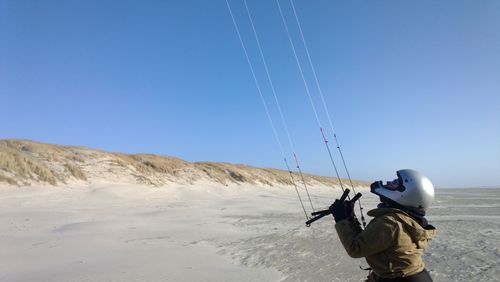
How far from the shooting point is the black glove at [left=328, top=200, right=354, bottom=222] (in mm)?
3248

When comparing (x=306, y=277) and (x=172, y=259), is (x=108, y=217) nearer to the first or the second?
(x=172, y=259)

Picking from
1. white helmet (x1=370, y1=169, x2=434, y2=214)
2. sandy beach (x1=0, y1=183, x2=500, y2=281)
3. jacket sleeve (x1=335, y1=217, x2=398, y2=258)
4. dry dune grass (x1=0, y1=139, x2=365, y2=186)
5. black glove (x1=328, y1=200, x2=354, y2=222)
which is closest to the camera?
jacket sleeve (x1=335, y1=217, x2=398, y2=258)

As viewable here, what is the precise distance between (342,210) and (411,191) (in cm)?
52

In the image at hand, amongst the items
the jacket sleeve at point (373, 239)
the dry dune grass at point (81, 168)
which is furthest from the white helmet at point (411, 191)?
the dry dune grass at point (81, 168)

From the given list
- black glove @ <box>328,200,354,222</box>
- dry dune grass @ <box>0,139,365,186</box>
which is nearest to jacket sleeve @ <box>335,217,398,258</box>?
black glove @ <box>328,200,354,222</box>

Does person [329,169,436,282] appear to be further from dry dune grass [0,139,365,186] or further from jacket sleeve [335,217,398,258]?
dry dune grass [0,139,365,186]

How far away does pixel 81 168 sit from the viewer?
77.3 ft

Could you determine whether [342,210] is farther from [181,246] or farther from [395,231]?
[181,246]

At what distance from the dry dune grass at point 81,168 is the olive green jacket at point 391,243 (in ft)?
59.3

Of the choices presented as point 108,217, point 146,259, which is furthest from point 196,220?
point 146,259

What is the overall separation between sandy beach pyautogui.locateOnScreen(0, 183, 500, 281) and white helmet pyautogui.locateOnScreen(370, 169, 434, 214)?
444 centimetres

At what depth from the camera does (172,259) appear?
8422 millimetres

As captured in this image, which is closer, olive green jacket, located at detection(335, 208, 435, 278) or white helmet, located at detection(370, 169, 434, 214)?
olive green jacket, located at detection(335, 208, 435, 278)

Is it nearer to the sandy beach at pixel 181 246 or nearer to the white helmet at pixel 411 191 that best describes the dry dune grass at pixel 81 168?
the sandy beach at pixel 181 246
